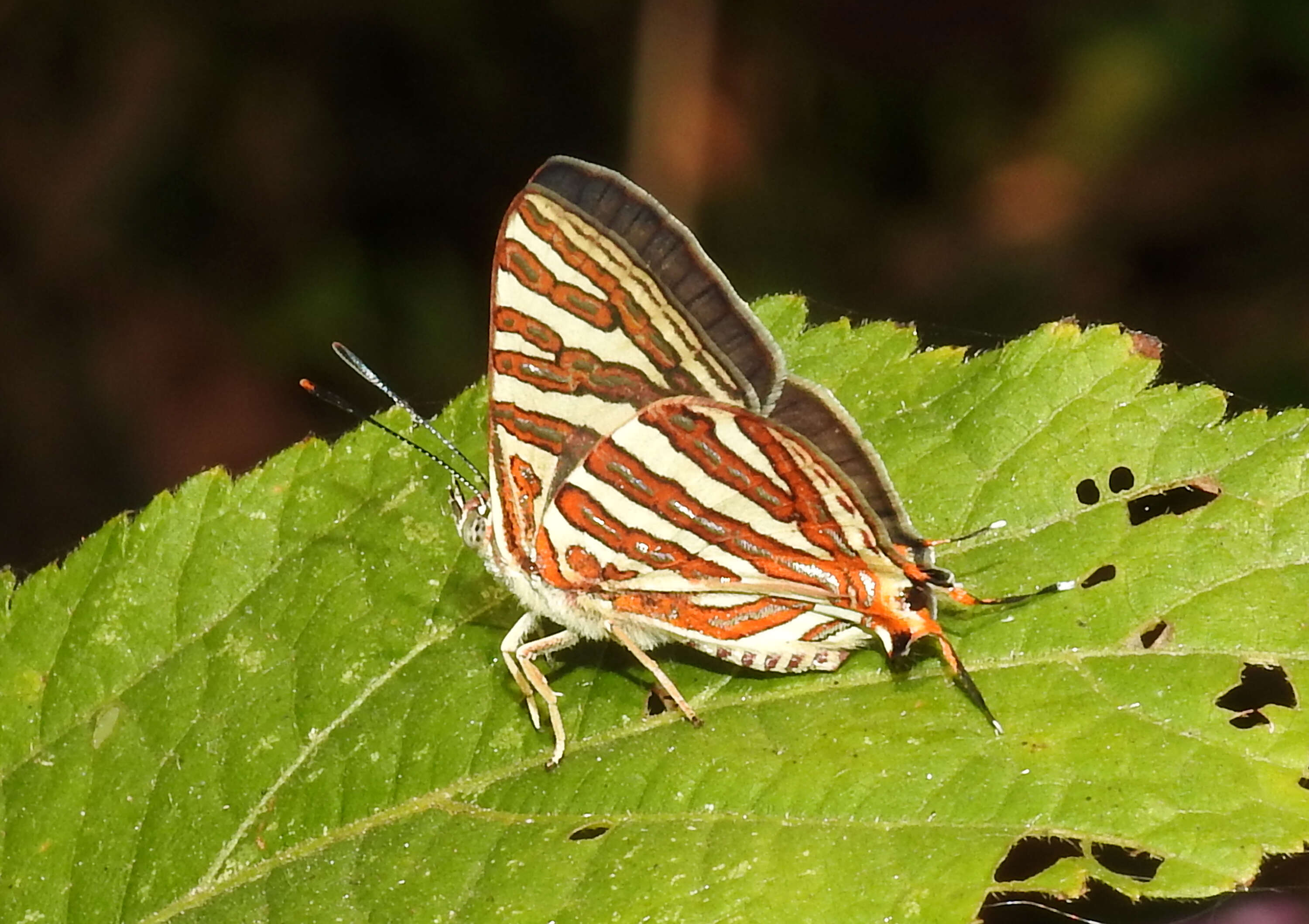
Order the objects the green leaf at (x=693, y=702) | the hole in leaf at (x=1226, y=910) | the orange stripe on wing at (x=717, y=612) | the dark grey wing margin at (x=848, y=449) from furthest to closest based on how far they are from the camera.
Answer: the hole in leaf at (x=1226, y=910) < the orange stripe on wing at (x=717, y=612) < the dark grey wing margin at (x=848, y=449) < the green leaf at (x=693, y=702)

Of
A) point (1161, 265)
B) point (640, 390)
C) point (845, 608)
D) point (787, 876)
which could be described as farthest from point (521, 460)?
point (1161, 265)

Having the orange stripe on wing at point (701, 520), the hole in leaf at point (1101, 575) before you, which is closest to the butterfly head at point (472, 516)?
the orange stripe on wing at point (701, 520)

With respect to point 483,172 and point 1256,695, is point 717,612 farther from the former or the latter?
point 483,172

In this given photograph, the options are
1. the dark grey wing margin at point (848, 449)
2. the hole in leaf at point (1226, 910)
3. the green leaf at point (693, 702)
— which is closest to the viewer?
the green leaf at point (693, 702)

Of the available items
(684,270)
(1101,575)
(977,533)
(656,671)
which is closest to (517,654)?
(656,671)

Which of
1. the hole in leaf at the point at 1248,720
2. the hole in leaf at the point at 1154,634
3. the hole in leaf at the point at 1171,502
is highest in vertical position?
the hole in leaf at the point at 1171,502

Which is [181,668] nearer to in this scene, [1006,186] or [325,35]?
[325,35]

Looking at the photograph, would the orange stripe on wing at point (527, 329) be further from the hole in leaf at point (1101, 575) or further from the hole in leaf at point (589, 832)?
the hole in leaf at point (1101, 575)
